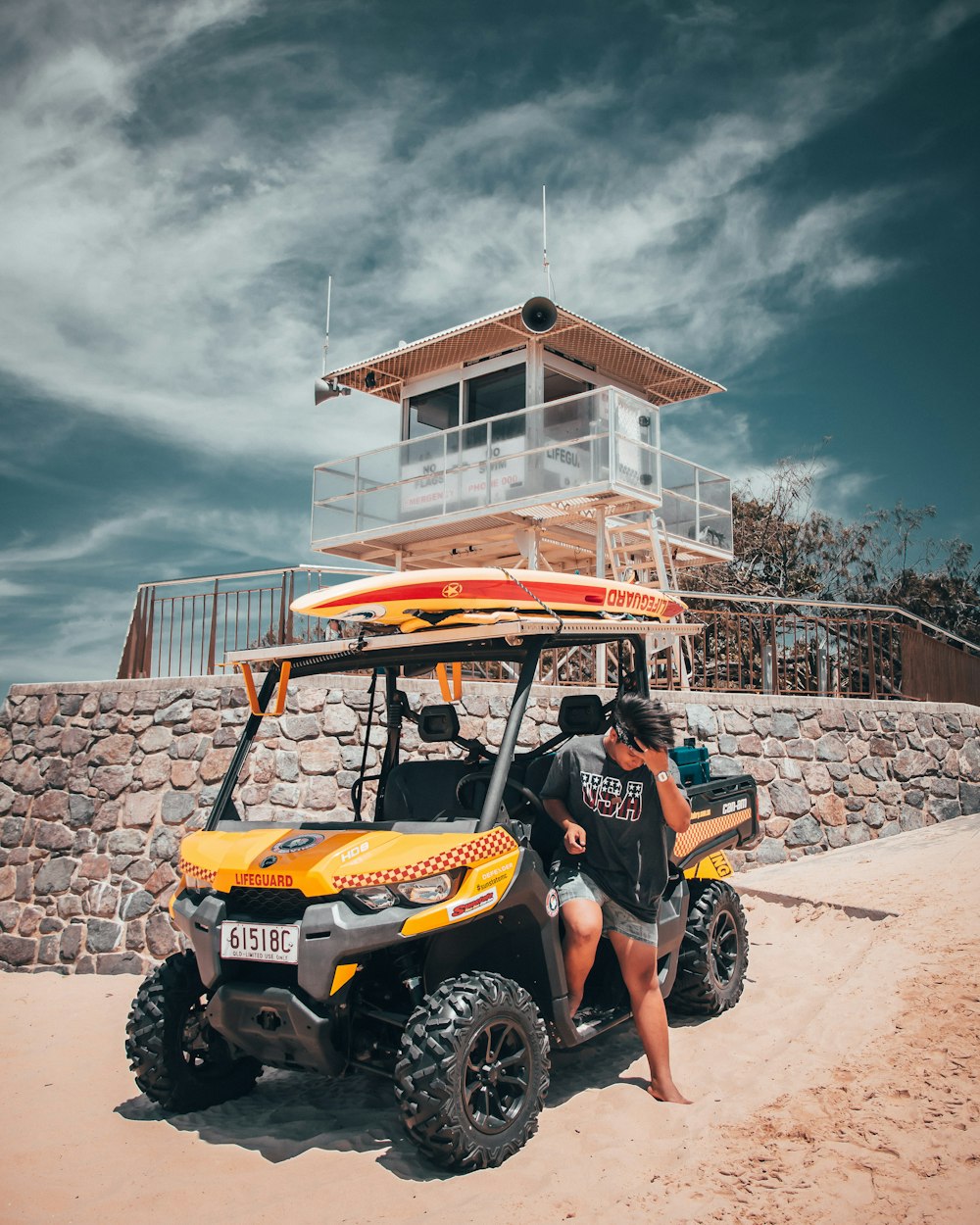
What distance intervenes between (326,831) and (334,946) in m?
0.73

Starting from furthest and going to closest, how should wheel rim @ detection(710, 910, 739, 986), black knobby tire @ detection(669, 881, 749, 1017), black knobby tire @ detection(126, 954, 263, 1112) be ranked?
→ wheel rim @ detection(710, 910, 739, 986)
black knobby tire @ detection(669, 881, 749, 1017)
black knobby tire @ detection(126, 954, 263, 1112)

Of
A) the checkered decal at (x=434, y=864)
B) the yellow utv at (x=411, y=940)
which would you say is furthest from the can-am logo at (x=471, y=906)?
the checkered decal at (x=434, y=864)

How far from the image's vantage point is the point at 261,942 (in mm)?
4137

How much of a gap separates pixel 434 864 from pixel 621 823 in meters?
1.12

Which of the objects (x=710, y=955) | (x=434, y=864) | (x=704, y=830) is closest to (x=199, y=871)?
(x=434, y=864)

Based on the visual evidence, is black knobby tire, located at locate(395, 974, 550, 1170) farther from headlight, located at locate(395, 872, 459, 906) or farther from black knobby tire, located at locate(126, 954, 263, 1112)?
black knobby tire, located at locate(126, 954, 263, 1112)

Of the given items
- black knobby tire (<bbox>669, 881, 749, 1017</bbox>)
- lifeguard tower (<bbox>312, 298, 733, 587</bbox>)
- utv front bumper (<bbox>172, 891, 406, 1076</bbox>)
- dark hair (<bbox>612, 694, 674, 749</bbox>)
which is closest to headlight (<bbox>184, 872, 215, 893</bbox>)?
utv front bumper (<bbox>172, 891, 406, 1076</bbox>)

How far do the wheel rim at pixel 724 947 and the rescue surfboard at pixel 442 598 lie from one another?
250 cm

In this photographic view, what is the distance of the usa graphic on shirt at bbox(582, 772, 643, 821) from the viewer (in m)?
4.85

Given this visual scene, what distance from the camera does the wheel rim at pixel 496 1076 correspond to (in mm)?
4059

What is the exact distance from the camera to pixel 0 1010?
8.52 metres

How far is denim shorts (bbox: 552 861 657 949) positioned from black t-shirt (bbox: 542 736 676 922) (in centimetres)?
3

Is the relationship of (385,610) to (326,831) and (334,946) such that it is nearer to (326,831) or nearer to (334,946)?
(326,831)

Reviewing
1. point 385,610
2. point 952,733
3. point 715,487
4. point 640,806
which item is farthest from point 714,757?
point 715,487
